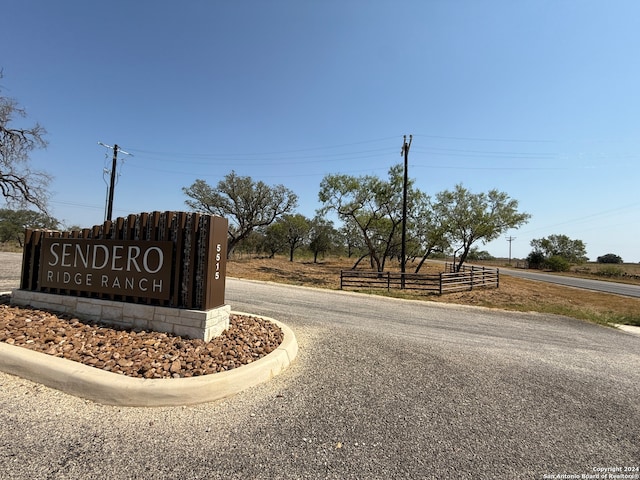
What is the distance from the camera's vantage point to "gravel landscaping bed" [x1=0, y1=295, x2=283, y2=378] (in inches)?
129

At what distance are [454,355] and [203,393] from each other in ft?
12.3

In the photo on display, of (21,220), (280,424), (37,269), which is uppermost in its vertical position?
(21,220)

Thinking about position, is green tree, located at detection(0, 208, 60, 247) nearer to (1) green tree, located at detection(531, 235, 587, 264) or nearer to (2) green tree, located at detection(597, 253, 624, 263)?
(1) green tree, located at detection(531, 235, 587, 264)

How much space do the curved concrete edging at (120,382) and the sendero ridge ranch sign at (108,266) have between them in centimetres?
138

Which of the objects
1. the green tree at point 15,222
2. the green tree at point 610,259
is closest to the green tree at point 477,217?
the green tree at point 15,222

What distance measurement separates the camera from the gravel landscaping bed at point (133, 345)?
328 cm

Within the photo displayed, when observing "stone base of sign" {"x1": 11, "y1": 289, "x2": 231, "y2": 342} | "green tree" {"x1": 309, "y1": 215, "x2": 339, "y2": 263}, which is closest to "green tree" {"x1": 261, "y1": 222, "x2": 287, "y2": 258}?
"green tree" {"x1": 309, "y1": 215, "x2": 339, "y2": 263}

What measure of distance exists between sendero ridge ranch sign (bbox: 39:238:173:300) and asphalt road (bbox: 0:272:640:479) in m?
1.69

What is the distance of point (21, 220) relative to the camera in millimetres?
38031

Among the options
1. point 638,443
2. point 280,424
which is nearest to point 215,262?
point 280,424

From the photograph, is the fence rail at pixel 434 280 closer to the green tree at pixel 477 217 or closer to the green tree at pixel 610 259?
the green tree at pixel 477 217

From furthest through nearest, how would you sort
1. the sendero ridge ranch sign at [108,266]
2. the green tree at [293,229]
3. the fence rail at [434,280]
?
1. the green tree at [293,229]
2. the fence rail at [434,280]
3. the sendero ridge ranch sign at [108,266]

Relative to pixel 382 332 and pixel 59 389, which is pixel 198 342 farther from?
pixel 382 332

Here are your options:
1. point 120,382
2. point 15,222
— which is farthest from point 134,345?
point 15,222
